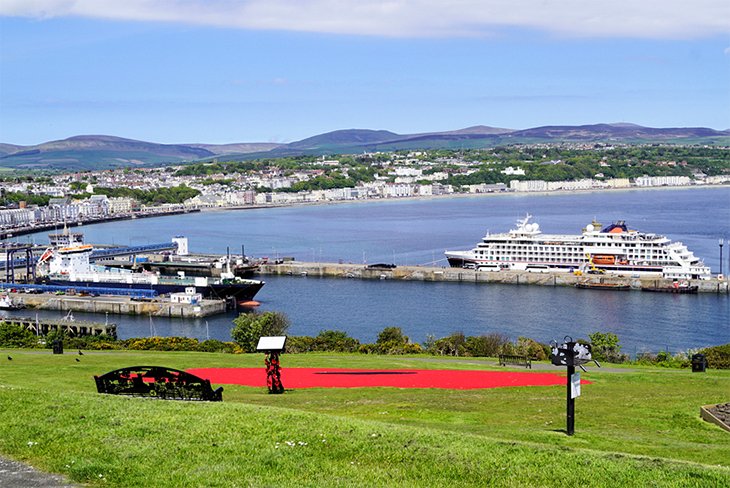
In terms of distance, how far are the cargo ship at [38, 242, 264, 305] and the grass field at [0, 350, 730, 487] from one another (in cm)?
2825

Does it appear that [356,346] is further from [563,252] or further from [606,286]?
[563,252]

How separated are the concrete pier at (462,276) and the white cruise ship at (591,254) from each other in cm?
132

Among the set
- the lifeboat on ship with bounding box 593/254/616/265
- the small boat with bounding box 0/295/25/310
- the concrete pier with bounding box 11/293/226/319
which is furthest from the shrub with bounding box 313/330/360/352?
the lifeboat on ship with bounding box 593/254/616/265

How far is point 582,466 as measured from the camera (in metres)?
6.19

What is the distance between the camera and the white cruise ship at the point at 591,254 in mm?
44553

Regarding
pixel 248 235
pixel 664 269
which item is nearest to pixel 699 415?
pixel 664 269

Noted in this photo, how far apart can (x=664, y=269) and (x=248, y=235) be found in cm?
3953

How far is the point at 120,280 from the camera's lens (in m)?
42.9

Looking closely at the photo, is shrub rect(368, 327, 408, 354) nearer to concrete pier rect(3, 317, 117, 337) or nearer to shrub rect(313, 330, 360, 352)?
shrub rect(313, 330, 360, 352)

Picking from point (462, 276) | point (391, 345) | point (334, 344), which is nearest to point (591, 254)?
point (462, 276)

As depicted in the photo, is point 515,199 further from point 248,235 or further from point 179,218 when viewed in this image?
point 248,235

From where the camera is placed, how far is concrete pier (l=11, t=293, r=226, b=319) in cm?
3572

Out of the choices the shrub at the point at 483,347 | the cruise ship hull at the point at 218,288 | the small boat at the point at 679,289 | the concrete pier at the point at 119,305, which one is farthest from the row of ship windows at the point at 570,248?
the shrub at the point at 483,347

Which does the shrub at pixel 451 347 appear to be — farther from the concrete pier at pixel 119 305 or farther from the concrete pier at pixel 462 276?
the concrete pier at pixel 462 276
